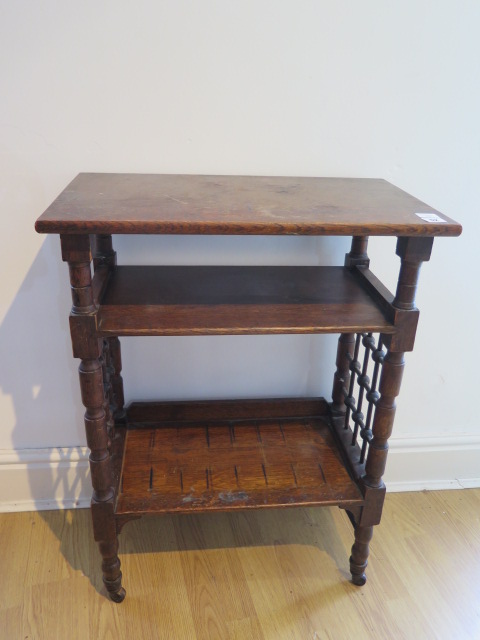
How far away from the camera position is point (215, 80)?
1.38 metres

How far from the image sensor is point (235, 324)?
1198 mm

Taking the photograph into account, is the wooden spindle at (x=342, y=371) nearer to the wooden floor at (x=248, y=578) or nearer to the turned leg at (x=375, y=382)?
the turned leg at (x=375, y=382)

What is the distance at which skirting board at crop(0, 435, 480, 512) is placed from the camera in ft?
5.79

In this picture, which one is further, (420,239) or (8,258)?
(8,258)

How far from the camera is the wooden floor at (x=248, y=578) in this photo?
1.46 m

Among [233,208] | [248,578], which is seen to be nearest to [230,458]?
[248,578]

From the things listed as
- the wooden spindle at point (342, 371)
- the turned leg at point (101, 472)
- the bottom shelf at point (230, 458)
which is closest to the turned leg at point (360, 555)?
the bottom shelf at point (230, 458)

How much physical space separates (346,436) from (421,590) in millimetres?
484

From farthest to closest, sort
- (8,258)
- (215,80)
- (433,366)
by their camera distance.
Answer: (433,366) < (8,258) < (215,80)

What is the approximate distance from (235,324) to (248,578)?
849 mm

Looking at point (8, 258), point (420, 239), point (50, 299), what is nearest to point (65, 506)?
point (50, 299)

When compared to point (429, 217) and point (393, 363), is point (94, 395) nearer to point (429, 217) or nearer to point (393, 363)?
point (393, 363)

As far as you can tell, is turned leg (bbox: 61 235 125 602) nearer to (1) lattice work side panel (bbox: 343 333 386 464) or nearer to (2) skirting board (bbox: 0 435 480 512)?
(2) skirting board (bbox: 0 435 480 512)

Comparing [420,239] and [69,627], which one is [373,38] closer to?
[420,239]
